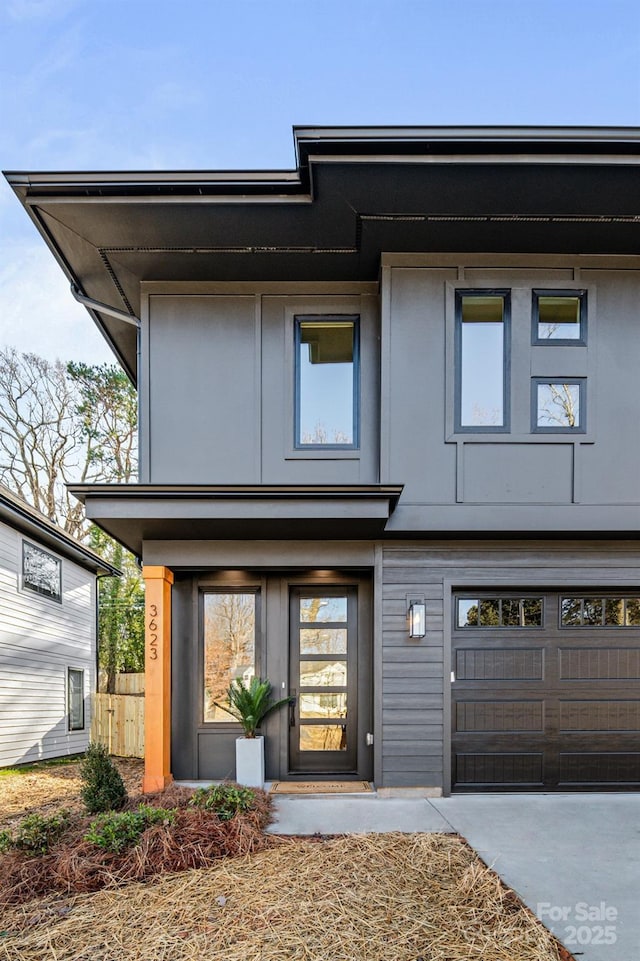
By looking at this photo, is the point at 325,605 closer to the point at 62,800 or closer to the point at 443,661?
the point at 443,661

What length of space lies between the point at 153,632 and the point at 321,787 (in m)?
2.18

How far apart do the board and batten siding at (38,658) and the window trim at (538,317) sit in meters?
7.42

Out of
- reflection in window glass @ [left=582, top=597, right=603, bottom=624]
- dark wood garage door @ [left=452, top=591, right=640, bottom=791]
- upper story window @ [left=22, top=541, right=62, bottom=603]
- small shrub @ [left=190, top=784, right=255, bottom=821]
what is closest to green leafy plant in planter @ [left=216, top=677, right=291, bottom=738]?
small shrub @ [left=190, top=784, right=255, bottom=821]

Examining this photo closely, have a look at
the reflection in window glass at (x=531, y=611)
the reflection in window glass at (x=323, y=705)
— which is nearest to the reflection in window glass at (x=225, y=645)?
the reflection in window glass at (x=323, y=705)

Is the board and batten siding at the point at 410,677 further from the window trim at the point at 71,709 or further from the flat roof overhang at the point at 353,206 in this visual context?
the window trim at the point at 71,709

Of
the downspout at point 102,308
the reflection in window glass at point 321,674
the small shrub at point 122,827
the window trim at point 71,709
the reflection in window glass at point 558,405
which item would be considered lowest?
the window trim at point 71,709

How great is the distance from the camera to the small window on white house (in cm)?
1109

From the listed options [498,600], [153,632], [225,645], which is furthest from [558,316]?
[153,632]

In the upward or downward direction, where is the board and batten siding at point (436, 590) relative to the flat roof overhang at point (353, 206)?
downward

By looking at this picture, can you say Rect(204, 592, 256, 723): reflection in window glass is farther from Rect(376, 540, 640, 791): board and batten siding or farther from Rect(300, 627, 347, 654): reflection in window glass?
Rect(376, 540, 640, 791): board and batten siding

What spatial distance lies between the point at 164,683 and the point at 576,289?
5374mm

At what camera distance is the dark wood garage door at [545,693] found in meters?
5.89

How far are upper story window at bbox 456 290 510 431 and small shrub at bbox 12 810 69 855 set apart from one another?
14.6ft

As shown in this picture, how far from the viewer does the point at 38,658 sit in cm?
986
